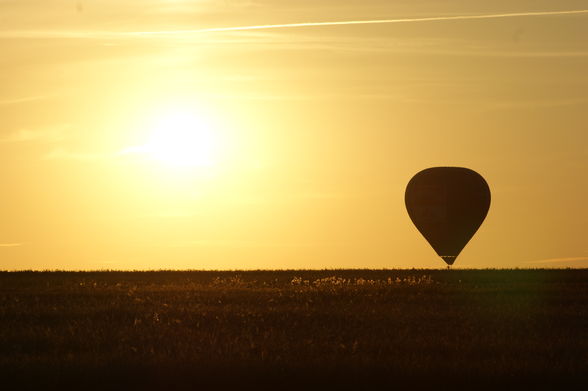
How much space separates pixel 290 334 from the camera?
91.4ft

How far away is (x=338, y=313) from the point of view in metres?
Result: 33.5

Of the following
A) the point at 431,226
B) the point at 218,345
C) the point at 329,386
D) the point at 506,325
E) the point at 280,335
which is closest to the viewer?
the point at 329,386

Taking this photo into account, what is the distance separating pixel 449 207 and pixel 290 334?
39.2 meters

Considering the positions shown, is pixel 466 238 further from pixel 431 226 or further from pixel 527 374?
pixel 527 374

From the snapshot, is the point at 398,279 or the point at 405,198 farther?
the point at 405,198

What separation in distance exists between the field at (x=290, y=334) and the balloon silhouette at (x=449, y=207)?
58.3 feet

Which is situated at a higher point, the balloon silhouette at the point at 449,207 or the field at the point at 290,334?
the balloon silhouette at the point at 449,207

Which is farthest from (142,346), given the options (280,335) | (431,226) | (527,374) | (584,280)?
(431,226)

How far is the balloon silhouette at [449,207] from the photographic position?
66.2m

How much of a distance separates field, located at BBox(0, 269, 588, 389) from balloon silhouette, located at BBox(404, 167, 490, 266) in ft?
58.3

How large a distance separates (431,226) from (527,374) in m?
44.9

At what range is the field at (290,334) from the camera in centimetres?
2188

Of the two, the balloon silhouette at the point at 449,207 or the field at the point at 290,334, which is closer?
the field at the point at 290,334

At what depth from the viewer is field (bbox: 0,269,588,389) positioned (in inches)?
861
